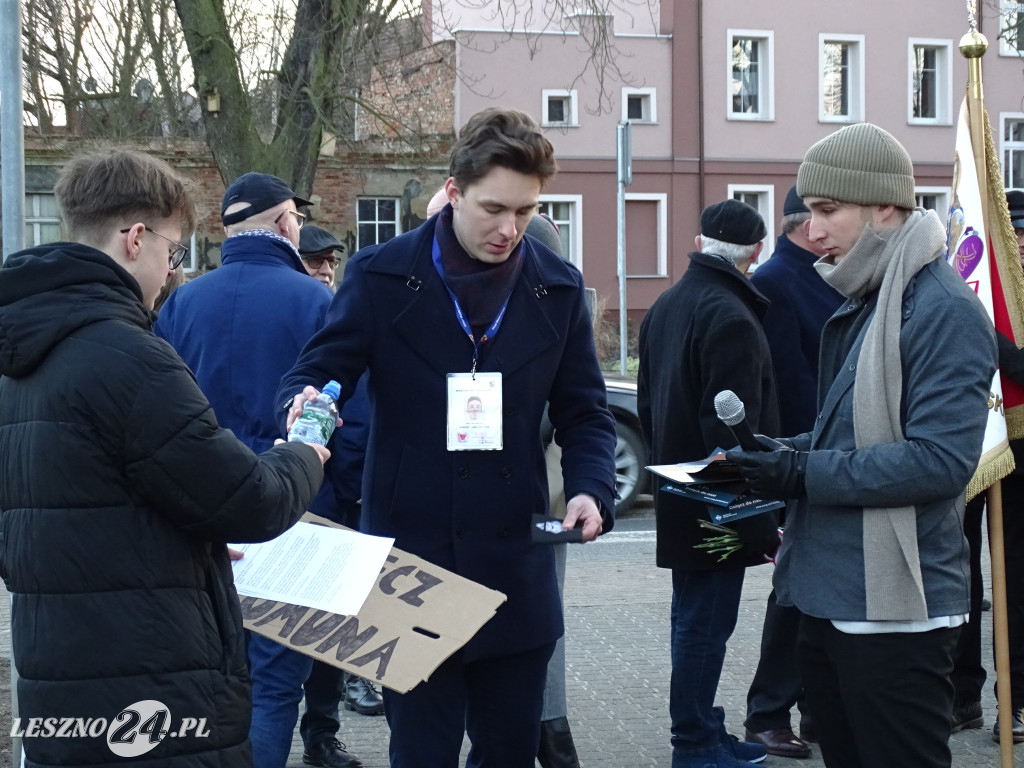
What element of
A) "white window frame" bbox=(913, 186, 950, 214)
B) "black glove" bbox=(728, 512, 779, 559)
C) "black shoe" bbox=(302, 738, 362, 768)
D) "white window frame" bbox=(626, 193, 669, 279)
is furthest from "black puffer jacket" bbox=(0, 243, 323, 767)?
"white window frame" bbox=(913, 186, 950, 214)

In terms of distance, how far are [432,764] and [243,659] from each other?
2.28ft

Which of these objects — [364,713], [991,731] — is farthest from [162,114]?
[991,731]

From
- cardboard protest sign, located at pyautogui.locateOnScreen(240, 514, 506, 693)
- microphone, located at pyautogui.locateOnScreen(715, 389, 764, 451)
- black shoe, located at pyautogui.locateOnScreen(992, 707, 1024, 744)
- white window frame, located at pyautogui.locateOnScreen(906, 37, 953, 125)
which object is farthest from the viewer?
white window frame, located at pyautogui.locateOnScreen(906, 37, 953, 125)

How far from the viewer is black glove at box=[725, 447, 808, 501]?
302 centimetres

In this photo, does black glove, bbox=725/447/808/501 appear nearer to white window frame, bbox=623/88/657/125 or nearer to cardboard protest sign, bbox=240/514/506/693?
cardboard protest sign, bbox=240/514/506/693

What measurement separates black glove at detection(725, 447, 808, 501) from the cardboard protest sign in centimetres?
67

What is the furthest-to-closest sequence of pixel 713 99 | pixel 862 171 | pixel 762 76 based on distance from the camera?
pixel 762 76 → pixel 713 99 → pixel 862 171

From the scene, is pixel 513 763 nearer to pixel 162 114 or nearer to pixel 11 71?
pixel 11 71

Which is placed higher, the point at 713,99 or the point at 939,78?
the point at 939,78

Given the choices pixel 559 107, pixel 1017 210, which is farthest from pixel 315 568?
pixel 559 107

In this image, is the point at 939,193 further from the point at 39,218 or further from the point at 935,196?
the point at 39,218

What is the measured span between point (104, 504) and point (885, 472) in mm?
1709

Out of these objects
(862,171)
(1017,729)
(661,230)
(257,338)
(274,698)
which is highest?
(661,230)

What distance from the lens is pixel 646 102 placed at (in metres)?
32.2
